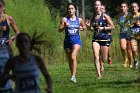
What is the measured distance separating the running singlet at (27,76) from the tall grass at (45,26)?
17.7m

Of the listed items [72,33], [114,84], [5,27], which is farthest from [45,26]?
[5,27]

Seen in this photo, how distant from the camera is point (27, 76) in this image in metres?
6.68

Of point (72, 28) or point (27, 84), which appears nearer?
point (27, 84)

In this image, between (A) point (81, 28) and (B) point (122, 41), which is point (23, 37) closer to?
(A) point (81, 28)

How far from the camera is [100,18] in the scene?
14078mm

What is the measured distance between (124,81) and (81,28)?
174cm

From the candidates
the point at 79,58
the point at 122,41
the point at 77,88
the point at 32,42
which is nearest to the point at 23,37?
the point at 32,42

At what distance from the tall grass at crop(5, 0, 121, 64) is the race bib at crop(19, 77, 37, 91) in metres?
17.8

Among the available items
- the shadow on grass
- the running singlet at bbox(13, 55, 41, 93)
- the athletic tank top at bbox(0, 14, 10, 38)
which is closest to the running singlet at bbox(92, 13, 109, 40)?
the shadow on grass

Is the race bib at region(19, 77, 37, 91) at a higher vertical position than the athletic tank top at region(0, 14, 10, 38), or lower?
lower

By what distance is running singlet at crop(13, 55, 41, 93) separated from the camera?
6.59 metres

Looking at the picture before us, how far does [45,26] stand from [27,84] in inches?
758

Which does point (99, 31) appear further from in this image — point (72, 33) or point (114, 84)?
point (114, 84)

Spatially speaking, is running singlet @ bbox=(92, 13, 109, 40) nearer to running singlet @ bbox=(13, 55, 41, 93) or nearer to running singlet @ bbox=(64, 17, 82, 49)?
running singlet @ bbox=(64, 17, 82, 49)
